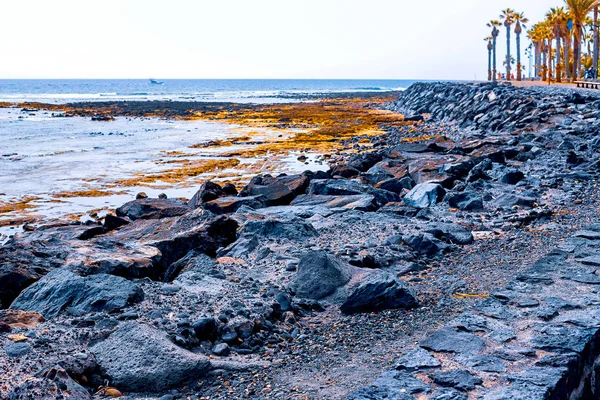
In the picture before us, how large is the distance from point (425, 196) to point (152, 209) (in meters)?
5.68

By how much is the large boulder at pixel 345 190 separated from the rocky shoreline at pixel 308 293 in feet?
0.16

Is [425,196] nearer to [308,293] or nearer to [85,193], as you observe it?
[308,293]

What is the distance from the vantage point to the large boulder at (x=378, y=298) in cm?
657

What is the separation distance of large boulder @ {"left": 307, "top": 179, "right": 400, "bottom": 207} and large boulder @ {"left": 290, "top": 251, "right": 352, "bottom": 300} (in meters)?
5.77

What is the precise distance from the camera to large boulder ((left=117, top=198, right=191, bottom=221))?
42.0 ft

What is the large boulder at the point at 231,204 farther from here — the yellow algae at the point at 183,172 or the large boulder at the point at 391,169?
the yellow algae at the point at 183,172

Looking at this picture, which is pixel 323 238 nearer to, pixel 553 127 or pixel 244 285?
pixel 244 285

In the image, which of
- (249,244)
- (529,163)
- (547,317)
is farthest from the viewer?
(529,163)

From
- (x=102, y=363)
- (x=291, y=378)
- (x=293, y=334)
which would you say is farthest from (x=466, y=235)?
(x=102, y=363)

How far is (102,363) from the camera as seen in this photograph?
17.0 feet

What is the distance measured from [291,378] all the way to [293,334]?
43.9 inches

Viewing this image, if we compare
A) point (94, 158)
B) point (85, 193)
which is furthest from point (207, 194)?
point (94, 158)

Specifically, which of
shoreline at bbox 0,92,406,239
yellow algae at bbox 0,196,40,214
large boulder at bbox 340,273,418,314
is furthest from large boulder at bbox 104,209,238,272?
yellow algae at bbox 0,196,40,214

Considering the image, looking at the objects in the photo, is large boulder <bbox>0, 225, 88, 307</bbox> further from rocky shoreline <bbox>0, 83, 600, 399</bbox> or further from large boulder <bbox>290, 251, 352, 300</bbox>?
large boulder <bbox>290, 251, 352, 300</bbox>
